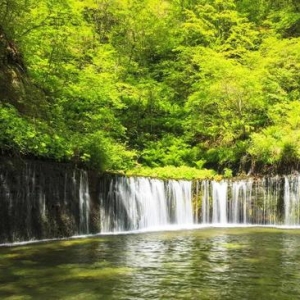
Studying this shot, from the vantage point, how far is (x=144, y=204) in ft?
58.3

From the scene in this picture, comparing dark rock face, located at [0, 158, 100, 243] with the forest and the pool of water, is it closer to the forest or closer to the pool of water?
the forest

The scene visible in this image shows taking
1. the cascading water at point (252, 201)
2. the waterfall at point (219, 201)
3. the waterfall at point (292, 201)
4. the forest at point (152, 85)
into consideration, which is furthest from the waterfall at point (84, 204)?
the waterfall at point (292, 201)

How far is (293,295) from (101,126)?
494 inches

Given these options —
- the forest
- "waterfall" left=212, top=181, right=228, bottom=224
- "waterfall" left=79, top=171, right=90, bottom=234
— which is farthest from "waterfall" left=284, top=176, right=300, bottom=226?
"waterfall" left=79, top=171, right=90, bottom=234

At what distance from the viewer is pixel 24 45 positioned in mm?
15492

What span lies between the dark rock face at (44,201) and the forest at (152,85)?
495 mm

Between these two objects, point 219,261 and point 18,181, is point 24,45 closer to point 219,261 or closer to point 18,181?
point 18,181

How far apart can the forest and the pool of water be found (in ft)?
11.3

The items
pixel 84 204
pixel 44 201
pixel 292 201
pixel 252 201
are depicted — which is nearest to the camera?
pixel 44 201

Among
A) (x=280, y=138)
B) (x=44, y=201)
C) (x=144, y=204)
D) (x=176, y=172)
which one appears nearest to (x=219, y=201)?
(x=176, y=172)

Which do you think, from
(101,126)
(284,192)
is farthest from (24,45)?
(284,192)

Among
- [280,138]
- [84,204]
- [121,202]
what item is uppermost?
[280,138]

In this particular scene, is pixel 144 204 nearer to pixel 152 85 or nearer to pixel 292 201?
pixel 292 201

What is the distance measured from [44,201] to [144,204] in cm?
520
